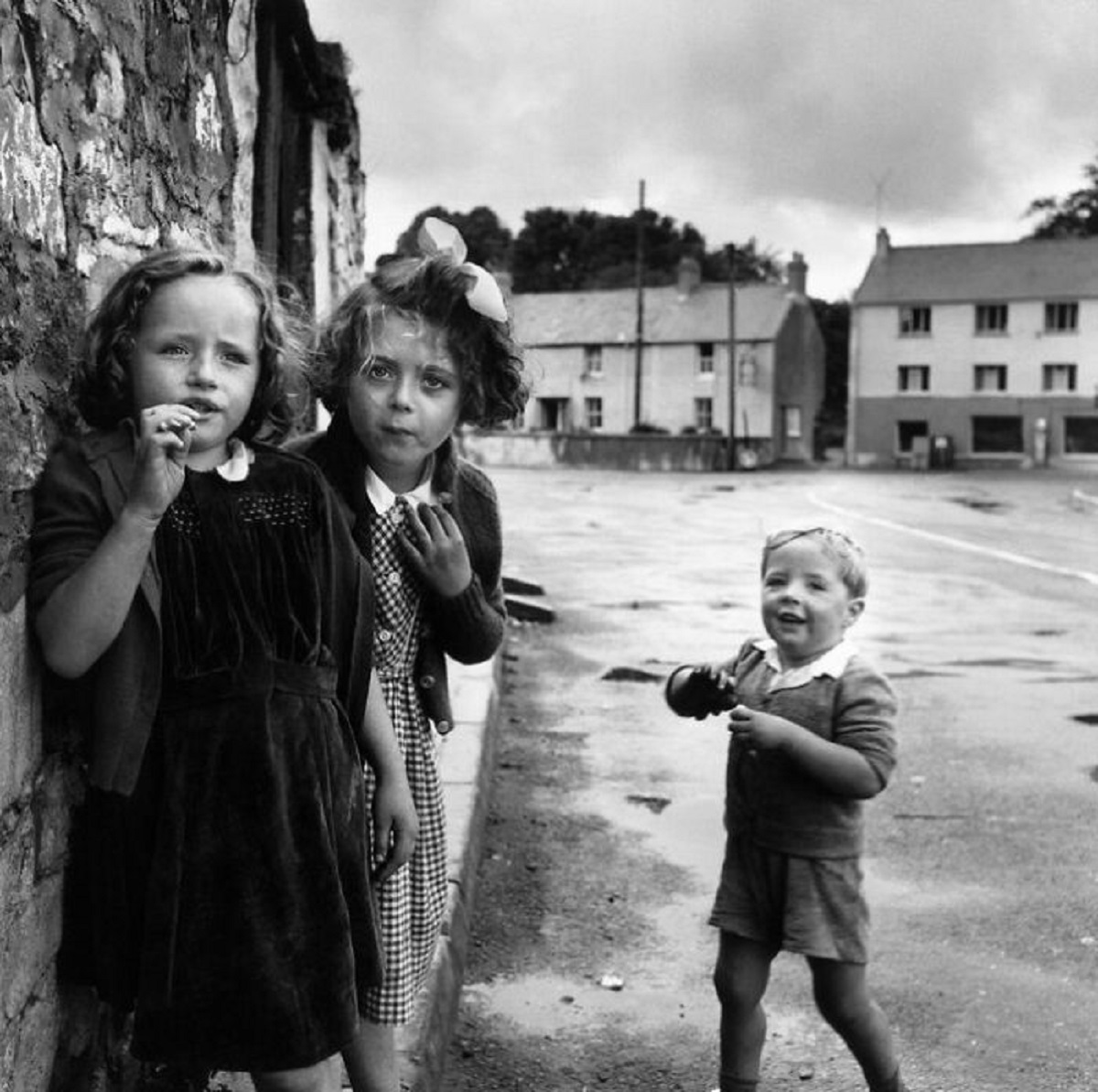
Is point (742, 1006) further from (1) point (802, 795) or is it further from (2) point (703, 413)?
(2) point (703, 413)

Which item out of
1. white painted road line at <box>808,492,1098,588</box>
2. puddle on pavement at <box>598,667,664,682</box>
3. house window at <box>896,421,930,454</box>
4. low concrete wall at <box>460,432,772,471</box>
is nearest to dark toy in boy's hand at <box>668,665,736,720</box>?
puddle on pavement at <box>598,667,664,682</box>

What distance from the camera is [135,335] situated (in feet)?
7.10

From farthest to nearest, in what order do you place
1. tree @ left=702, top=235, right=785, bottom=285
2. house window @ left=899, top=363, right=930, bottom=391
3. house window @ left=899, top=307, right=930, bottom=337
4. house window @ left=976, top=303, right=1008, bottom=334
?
tree @ left=702, top=235, right=785, bottom=285, house window @ left=899, top=307, right=930, bottom=337, house window @ left=899, top=363, right=930, bottom=391, house window @ left=976, top=303, right=1008, bottom=334

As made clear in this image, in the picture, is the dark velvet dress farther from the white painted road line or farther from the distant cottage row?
the distant cottage row

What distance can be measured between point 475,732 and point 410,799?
10.8 ft

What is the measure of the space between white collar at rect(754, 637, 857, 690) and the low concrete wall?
40.7m

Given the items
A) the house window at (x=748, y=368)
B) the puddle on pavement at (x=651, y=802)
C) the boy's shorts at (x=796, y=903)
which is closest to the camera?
the boy's shorts at (x=796, y=903)

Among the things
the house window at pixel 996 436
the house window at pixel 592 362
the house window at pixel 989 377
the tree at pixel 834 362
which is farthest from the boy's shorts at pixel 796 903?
the tree at pixel 834 362

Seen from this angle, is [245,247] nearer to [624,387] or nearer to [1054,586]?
[1054,586]

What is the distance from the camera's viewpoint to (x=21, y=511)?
200cm

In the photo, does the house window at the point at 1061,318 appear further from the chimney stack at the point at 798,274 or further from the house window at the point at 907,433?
the chimney stack at the point at 798,274

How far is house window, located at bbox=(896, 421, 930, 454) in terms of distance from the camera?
55.0 meters

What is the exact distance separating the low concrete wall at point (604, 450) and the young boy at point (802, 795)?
40.7 metres

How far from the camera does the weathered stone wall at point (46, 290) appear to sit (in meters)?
1.96
